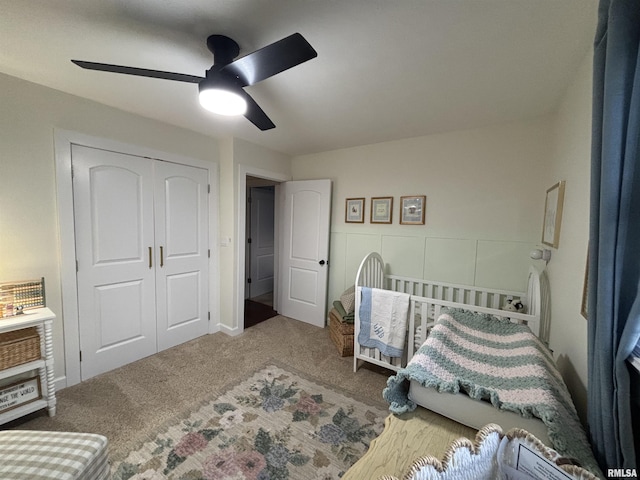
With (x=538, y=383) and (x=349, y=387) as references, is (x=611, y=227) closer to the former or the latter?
(x=538, y=383)

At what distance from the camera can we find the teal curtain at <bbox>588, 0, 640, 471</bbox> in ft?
2.02

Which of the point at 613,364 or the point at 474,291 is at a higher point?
the point at 613,364

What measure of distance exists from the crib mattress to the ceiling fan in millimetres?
1376

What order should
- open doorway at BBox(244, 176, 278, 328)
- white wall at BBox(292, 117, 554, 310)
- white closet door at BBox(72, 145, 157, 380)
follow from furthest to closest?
1. open doorway at BBox(244, 176, 278, 328)
2. white wall at BBox(292, 117, 554, 310)
3. white closet door at BBox(72, 145, 157, 380)

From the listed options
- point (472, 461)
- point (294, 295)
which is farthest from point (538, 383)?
point (294, 295)

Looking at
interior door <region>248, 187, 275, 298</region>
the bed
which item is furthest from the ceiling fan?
interior door <region>248, 187, 275, 298</region>

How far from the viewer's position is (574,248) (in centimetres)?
125

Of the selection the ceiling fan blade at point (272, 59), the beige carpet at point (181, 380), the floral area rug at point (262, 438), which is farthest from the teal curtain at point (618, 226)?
the beige carpet at point (181, 380)

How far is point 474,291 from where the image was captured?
7.83ft

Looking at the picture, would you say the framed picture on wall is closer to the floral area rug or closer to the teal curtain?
the teal curtain

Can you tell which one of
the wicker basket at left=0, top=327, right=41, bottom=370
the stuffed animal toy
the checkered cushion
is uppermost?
the stuffed animal toy

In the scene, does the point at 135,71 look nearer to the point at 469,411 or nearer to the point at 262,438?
the point at 469,411

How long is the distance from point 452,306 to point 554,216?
0.87 m

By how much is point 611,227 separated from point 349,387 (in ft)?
6.47
